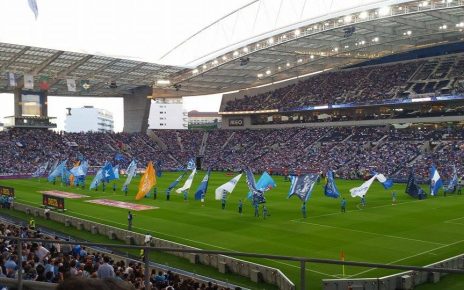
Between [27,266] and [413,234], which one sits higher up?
[27,266]

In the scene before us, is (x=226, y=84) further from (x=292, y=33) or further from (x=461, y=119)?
(x=461, y=119)

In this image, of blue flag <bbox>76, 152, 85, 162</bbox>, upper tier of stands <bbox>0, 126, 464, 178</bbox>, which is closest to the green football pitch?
upper tier of stands <bbox>0, 126, 464, 178</bbox>

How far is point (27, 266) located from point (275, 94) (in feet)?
296

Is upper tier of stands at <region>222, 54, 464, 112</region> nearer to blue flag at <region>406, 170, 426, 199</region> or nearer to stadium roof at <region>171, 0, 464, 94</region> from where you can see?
stadium roof at <region>171, 0, 464, 94</region>

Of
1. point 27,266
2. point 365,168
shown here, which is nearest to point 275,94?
point 365,168

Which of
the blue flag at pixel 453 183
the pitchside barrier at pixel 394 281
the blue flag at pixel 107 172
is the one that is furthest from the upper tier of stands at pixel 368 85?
the pitchside barrier at pixel 394 281

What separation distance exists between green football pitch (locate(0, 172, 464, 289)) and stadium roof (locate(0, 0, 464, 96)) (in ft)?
70.0

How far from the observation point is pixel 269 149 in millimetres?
88062

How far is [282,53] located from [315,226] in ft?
148

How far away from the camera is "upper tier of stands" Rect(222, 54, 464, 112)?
251ft

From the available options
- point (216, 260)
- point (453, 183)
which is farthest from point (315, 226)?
point (453, 183)

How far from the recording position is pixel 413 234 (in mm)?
28562

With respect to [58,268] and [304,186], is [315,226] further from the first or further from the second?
[58,268]

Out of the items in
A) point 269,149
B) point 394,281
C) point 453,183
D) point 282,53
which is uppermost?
point 282,53
